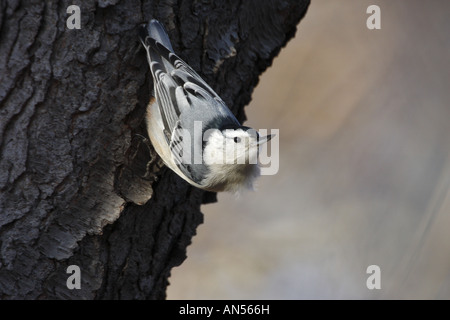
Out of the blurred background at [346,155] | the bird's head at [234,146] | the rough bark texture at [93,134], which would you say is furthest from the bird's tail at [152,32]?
the blurred background at [346,155]

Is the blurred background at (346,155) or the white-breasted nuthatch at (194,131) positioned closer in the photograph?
the white-breasted nuthatch at (194,131)

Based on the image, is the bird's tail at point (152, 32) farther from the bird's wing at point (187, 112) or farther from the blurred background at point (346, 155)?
the blurred background at point (346, 155)

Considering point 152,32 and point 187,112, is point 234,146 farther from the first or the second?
point 152,32

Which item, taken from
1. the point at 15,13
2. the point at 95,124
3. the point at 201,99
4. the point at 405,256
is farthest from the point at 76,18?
the point at 405,256

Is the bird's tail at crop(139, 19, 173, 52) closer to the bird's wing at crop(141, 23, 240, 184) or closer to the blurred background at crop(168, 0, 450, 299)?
the bird's wing at crop(141, 23, 240, 184)

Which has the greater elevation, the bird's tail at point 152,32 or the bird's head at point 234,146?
the bird's tail at point 152,32

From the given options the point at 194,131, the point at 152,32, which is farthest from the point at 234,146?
the point at 152,32

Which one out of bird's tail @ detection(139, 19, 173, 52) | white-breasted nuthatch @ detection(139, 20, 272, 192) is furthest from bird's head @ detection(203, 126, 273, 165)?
bird's tail @ detection(139, 19, 173, 52)
